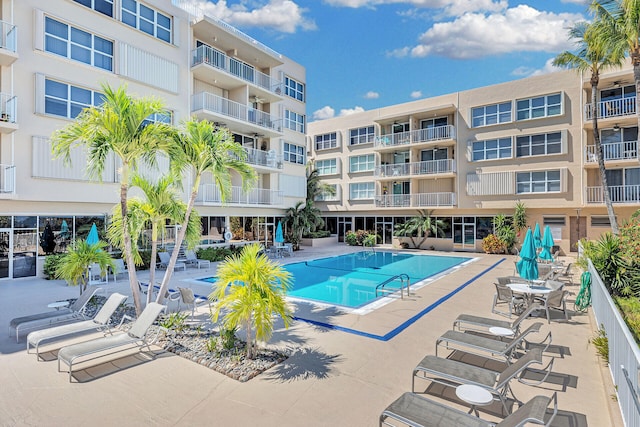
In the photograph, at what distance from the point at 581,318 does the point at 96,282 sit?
15320mm

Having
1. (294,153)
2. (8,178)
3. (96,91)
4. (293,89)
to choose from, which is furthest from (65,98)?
(293,89)

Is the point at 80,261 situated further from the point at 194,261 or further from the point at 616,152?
the point at 616,152

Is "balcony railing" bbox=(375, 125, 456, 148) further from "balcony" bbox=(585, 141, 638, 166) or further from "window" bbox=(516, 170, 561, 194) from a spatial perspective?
"balcony" bbox=(585, 141, 638, 166)

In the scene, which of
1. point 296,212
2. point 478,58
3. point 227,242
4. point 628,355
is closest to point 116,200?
point 227,242

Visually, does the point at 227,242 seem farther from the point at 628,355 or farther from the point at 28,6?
the point at 628,355

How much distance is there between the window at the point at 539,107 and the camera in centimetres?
2397

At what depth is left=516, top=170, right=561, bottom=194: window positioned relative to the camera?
2406cm

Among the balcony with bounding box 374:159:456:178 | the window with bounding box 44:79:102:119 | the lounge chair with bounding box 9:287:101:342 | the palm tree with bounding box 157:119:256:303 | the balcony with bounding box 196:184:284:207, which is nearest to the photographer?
the lounge chair with bounding box 9:287:101:342

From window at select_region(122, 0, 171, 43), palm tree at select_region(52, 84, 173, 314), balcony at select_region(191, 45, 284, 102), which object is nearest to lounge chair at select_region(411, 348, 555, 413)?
palm tree at select_region(52, 84, 173, 314)

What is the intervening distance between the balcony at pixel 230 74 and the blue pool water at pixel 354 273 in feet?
40.8


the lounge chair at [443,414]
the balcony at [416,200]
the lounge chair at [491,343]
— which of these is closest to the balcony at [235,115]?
the balcony at [416,200]

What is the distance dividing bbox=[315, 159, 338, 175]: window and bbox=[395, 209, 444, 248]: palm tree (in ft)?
30.2

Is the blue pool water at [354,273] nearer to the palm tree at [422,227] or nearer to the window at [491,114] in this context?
the palm tree at [422,227]

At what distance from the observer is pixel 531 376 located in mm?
5773
